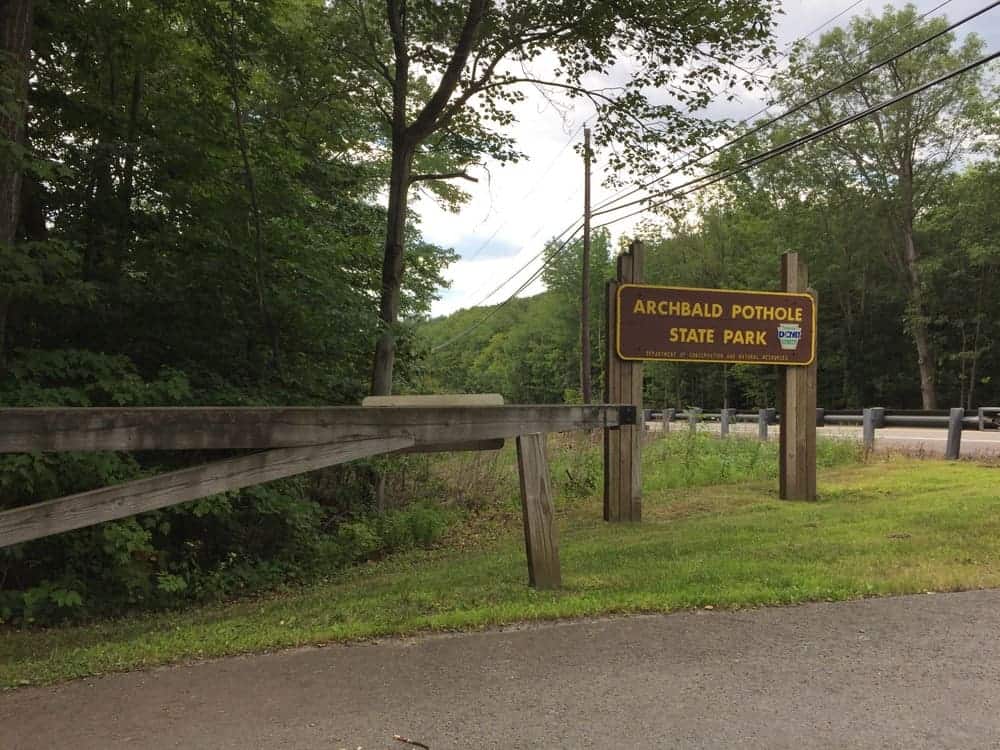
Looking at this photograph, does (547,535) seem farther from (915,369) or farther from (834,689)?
(915,369)

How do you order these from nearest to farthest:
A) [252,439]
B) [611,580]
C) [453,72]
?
[252,439]
[611,580]
[453,72]

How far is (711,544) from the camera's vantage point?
6367 millimetres

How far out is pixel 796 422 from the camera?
375 inches

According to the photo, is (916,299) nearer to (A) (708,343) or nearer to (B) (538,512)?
(A) (708,343)

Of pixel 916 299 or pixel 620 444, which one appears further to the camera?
pixel 916 299

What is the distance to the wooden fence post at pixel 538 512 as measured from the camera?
4848mm

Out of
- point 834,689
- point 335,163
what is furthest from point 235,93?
point 834,689

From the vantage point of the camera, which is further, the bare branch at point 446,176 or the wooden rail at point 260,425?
the bare branch at point 446,176

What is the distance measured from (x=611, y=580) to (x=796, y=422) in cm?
543

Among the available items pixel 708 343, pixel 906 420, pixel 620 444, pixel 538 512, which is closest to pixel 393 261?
pixel 620 444

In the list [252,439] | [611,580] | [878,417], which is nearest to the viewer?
[252,439]

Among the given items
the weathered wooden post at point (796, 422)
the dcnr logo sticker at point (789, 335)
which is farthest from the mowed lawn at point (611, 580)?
the dcnr logo sticker at point (789, 335)

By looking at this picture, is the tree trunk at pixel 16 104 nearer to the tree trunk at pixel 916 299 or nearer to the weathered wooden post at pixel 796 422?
the weathered wooden post at pixel 796 422

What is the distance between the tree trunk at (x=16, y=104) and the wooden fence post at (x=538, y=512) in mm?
4658
